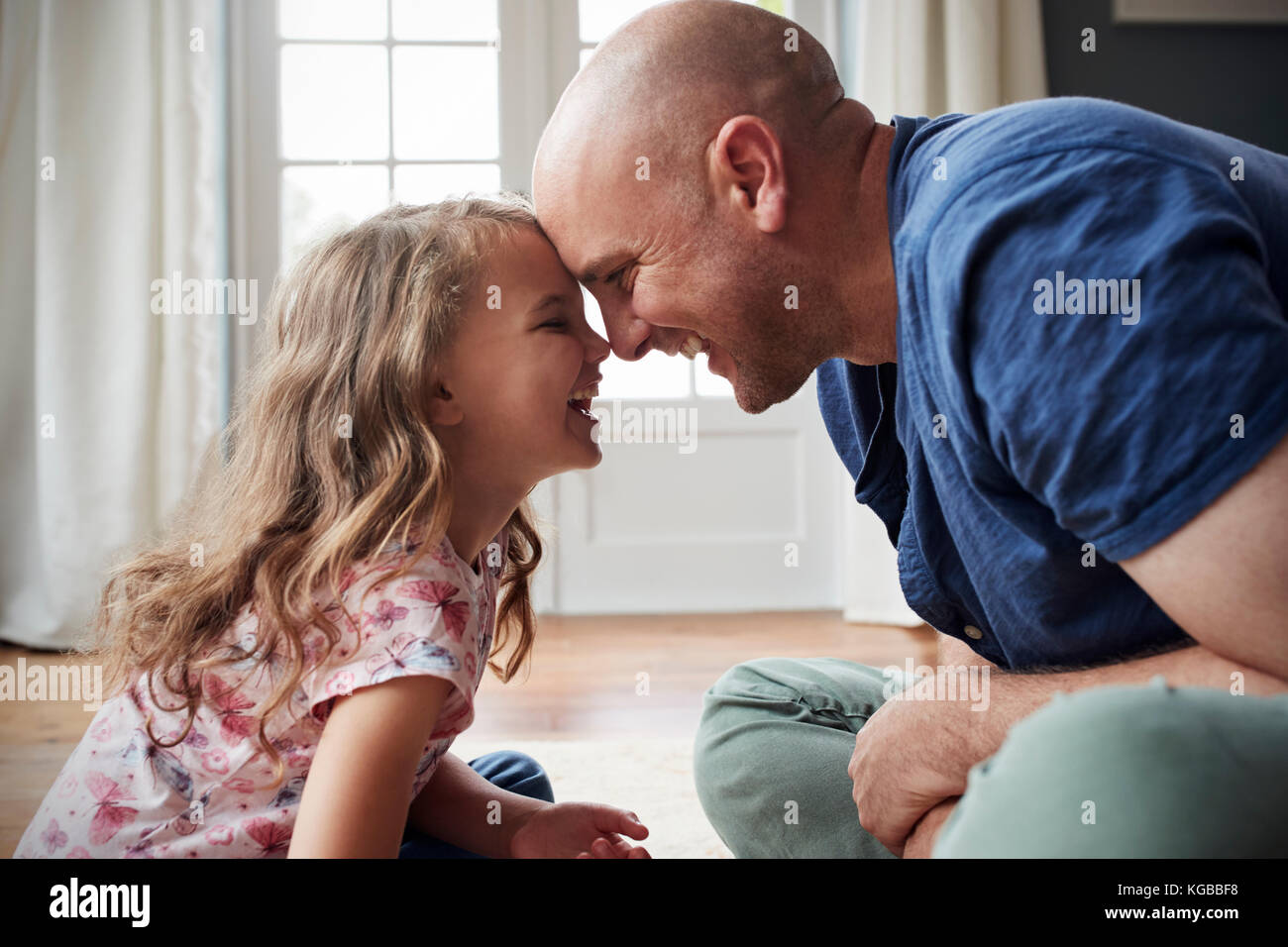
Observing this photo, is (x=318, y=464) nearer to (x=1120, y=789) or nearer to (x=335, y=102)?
(x=1120, y=789)

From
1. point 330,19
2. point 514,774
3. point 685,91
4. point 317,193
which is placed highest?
point 330,19

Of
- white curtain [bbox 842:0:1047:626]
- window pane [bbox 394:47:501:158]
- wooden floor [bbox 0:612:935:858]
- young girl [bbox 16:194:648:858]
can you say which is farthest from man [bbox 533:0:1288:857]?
window pane [bbox 394:47:501:158]

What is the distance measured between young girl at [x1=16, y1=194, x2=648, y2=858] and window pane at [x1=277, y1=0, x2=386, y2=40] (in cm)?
244

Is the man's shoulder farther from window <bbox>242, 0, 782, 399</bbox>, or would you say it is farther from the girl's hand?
window <bbox>242, 0, 782, 399</bbox>

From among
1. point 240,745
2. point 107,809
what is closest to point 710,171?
point 240,745

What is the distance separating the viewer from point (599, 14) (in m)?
3.32

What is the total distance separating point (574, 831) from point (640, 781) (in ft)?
2.28

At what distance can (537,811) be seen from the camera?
1109 millimetres

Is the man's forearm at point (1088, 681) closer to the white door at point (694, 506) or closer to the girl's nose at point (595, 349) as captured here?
the girl's nose at point (595, 349)

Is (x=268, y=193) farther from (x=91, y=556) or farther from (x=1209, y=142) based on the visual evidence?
(x=1209, y=142)

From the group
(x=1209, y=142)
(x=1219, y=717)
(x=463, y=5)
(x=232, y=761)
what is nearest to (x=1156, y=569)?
(x=1219, y=717)

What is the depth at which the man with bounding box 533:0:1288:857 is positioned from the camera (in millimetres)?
559

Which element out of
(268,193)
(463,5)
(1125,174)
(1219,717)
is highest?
(463,5)
